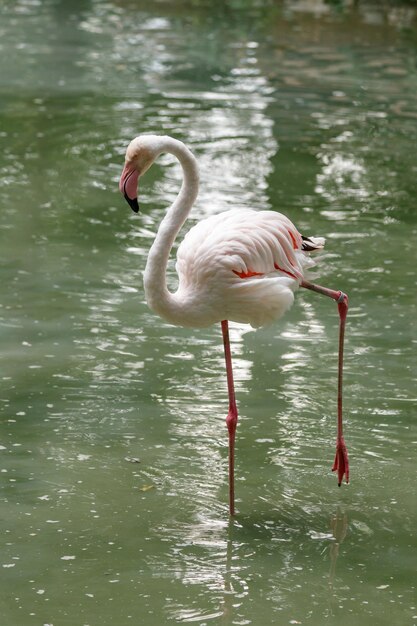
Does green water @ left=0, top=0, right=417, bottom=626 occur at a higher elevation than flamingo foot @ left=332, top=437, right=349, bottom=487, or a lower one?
lower

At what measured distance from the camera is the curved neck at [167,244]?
4383 mm

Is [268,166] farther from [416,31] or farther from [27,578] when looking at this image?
[416,31]

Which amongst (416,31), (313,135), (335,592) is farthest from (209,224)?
(416,31)

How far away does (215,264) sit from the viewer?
177 inches

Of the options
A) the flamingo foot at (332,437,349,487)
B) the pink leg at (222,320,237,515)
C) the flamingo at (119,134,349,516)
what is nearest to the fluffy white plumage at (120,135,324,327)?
the flamingo at (119,134,349,516)

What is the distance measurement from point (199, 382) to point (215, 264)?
1.50m

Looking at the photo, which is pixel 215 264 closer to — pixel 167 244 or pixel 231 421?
pixel 167 244

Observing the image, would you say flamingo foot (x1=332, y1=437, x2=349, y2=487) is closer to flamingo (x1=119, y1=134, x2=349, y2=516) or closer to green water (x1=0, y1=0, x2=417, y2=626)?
flamingo (x1=119, y1=134, x2=349, y2=516)

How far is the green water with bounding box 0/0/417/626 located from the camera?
4188mm

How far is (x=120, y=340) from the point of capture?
6.38 meters

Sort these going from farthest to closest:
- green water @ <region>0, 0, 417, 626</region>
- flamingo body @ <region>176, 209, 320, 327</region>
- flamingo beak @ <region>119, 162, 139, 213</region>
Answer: flamingo body @ <region>176, 209, 320, 327</region> < flamingo beak @ <region>119, 162, 139, 213</region> < green water @ <region>0, 0, 417, 626</region>

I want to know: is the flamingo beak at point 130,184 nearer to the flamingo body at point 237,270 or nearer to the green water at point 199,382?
the flamingo body at point 237,270

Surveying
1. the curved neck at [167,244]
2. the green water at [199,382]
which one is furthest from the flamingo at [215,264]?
the green water at [199,382]

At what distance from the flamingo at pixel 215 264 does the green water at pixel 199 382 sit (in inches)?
12.9
